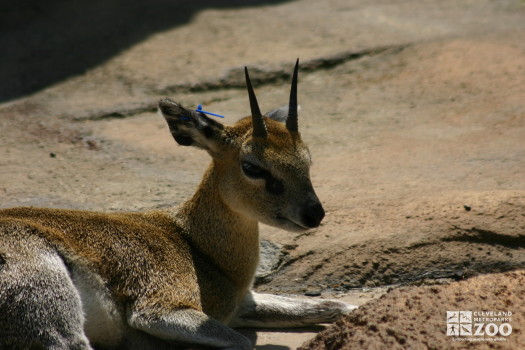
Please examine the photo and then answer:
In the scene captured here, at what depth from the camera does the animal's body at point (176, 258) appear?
5.89 m

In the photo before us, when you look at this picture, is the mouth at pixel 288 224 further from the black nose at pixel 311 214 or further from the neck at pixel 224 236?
the neck at pixel 224 236

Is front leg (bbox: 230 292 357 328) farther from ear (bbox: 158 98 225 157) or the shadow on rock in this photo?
the shadow on rock

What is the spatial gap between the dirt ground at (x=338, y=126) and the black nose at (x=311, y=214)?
0.83m

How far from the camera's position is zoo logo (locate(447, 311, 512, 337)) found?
5.50 meters

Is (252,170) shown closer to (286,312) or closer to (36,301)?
(286,312)

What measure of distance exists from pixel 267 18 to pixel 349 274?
8184mm

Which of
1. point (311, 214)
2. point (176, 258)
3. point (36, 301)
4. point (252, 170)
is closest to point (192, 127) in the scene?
point (252, 170)

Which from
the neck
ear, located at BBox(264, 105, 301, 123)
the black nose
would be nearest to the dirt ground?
the neck

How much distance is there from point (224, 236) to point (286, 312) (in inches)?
31.5

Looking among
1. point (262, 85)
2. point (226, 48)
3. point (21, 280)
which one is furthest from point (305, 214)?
point (226, 48)

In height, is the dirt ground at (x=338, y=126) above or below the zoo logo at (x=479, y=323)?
above

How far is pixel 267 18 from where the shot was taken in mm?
15188

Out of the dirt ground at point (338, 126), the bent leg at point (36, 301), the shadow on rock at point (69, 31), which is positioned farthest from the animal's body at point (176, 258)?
the shadow on rock at point (69, 31)

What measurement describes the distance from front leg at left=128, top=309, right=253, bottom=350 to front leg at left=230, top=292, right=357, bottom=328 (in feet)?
2.70
